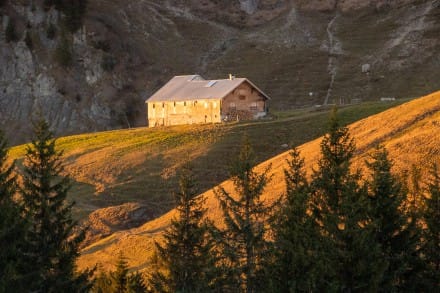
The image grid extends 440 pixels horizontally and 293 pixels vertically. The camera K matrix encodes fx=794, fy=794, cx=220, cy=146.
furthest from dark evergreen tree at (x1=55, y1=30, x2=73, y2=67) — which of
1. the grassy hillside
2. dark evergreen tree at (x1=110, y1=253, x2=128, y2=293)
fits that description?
dark evergreen tree at (x1=110, y1=253, x2=128, y2=293)

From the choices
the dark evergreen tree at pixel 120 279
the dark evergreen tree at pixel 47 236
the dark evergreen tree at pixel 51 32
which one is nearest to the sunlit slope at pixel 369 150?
the dark evergreen tree at pixel 120 279

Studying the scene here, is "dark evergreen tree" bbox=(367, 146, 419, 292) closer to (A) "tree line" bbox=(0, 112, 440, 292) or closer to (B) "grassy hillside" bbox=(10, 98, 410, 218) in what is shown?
(A) "tree line" bbox=(0, 112, 440, 292)

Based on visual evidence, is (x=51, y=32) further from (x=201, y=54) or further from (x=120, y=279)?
(x=120, y=279)

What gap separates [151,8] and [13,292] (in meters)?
145

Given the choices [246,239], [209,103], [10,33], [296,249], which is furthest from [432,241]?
[10,33]

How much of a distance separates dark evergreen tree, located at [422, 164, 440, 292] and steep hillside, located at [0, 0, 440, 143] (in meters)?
89.4

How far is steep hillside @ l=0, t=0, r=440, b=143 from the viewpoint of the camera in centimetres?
13575

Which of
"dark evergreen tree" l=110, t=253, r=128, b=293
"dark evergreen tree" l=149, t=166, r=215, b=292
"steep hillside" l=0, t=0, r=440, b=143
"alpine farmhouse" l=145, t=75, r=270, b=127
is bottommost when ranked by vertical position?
"dark evergreen tree" l=110, t=253, r=128, b=293

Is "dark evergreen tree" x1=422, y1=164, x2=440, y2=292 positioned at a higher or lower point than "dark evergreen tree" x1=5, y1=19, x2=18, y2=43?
lower

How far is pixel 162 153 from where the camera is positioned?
86.9 meters

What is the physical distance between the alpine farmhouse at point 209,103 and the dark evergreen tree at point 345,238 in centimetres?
6520

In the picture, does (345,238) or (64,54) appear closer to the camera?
(345,238)

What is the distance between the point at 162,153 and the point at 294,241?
5667 centimetres

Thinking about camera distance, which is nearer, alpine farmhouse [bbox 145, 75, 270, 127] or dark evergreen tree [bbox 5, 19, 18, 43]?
alpine farmhouse [bbox 145, 75, 270, 127]
